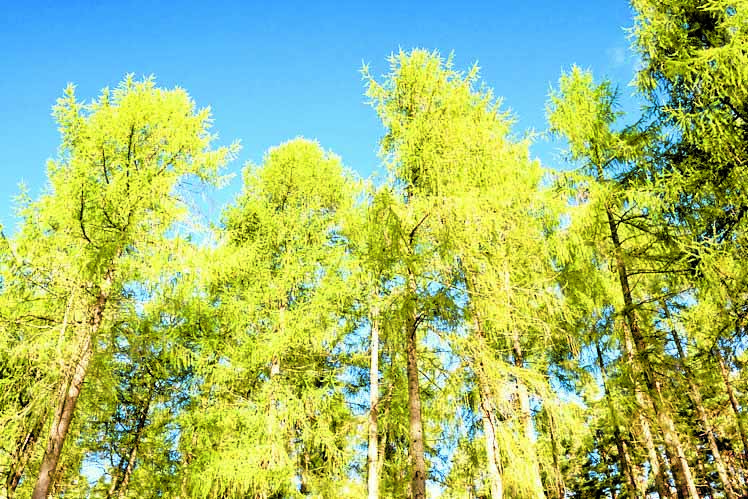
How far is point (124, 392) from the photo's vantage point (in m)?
9.20

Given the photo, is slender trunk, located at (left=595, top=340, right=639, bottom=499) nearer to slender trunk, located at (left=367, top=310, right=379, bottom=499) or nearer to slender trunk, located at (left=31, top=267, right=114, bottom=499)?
slender trunk, located at (left=367, top=310, right=379, bottom=499)

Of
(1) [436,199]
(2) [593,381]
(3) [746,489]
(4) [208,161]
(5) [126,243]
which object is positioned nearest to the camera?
(1) [436,199]

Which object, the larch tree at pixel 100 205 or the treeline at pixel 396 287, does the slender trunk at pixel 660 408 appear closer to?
the treeline at pixel 396 287

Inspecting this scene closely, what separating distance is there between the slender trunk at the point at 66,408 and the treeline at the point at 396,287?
3 cm

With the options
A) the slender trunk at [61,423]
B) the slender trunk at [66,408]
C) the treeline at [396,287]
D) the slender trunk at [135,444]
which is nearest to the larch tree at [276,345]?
the treeline at [396,287]

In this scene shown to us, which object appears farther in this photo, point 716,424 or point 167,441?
point 716,424

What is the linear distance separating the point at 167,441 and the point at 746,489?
19.3 meters

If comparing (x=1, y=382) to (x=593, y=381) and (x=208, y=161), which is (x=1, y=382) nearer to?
(x=208, y=161)

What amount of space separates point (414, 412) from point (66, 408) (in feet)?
15.8

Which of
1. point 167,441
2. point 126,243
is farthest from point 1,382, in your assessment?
point 167,441

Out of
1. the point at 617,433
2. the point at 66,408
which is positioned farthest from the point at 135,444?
the point at 617,433

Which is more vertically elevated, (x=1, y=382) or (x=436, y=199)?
(x=436, y=199)

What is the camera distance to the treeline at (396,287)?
20.5 feet

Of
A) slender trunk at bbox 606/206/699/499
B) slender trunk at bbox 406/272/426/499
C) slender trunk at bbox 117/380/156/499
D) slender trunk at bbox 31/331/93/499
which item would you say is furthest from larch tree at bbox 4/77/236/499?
slender trunk at bbox 606/206/699/499
